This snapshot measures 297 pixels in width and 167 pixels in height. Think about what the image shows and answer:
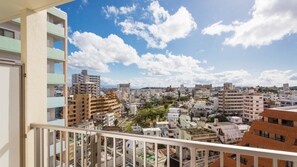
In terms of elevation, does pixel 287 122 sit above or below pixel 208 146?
below

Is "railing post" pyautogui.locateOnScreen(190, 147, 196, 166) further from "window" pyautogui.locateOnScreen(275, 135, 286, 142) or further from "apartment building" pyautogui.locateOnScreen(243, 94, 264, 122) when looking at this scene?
"apartment building" pyautogui.locateOnScreen(243, 94, 264, 122)

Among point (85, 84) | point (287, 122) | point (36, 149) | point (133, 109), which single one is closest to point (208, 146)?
point (36, 149)

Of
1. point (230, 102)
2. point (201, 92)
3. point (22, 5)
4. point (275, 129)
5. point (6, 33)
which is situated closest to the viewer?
point (22, 5)

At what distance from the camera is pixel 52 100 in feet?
32.4

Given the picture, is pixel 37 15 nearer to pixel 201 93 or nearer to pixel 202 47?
pixel 201 93

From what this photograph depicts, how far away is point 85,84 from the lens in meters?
5.46

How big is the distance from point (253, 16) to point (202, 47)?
217 cm

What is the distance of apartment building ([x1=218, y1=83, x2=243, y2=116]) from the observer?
3783 millimetres

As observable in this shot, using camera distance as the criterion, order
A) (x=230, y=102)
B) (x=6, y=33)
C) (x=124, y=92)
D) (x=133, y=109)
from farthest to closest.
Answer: (x=6, y=33) < (x=124, y=92) < (x=133, y=109) < (x=230, y=102)

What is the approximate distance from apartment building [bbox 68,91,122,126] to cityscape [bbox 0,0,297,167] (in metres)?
0.03

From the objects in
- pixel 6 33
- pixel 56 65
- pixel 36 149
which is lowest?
pixel 36 149

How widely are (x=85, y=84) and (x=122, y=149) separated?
436cm

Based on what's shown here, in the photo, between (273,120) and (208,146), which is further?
(273,120)

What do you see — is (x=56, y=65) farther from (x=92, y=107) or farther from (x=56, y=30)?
(x=92, y=107)
